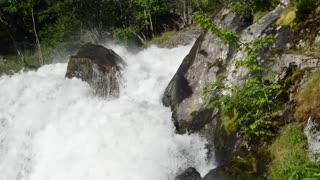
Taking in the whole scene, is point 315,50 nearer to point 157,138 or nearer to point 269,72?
point 269,72

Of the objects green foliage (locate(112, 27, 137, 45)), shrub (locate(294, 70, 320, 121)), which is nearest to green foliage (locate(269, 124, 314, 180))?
shrub (locate(294, 70, 320, 121))

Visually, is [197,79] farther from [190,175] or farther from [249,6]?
[190,175]

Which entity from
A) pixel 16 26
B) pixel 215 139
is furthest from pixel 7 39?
pixel 215 139

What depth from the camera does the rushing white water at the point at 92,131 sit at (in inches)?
525

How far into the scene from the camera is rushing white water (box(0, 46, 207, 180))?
13328mm

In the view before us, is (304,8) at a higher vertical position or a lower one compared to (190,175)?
higher

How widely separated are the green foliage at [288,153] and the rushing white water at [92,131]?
4348mm

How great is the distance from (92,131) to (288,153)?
29.2ft

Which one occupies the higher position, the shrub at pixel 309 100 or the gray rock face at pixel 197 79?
the shrub at pixel 309 100

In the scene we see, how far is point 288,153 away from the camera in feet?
25.6

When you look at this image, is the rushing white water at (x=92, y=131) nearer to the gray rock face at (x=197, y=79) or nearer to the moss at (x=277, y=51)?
the gray rock face at (x=197, y=79)

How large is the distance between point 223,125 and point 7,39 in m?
31.1

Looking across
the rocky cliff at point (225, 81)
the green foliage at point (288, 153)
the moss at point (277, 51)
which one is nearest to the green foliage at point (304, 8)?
the rocky cliff at point (225, 81)

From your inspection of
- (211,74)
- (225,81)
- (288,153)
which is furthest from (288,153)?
(211,74)
